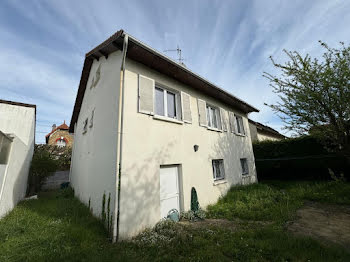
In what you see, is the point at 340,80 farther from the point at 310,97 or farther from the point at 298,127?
the point at 298,127

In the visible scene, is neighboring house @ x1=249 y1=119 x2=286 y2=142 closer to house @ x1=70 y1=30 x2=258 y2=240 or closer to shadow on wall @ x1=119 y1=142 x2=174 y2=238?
house @ x1=70 y1=30 x2=258 y2=240

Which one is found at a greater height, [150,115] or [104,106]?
[104,106]

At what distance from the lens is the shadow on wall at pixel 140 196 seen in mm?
3639

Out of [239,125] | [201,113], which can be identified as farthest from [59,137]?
[239,125]

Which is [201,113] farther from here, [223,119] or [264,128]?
[264,128]

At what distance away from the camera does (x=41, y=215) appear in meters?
4.86

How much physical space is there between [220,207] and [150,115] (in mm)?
4186

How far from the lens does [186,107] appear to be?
19.4 feet

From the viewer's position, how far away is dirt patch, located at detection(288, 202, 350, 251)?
3471 mm

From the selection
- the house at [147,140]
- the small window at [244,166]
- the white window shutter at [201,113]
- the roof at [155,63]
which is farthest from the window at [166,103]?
the small window at [244,166]

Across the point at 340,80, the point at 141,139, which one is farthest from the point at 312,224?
the point at 141,139

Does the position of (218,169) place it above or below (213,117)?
below

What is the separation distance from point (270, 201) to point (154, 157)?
4.87 m

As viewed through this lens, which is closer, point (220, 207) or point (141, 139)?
point (141, 139)
